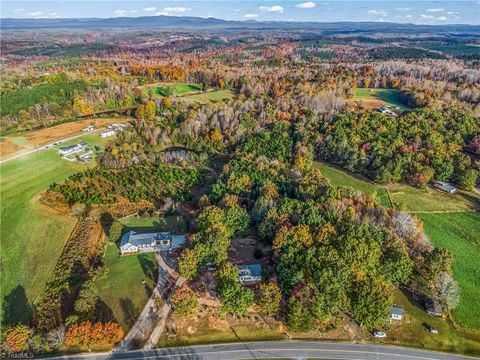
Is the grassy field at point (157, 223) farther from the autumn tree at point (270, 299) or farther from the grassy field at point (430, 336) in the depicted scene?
the grassy field at point (430, 336)

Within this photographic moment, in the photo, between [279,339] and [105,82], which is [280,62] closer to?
[105,82]

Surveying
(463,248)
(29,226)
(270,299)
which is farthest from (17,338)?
(463,248)

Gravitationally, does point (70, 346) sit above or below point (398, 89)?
below

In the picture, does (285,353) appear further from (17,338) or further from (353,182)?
(353,182)

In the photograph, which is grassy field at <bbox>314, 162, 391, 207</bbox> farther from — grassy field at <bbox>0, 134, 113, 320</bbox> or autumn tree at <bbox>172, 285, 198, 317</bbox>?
grassy field at <bbox>0, 134, 113, 320</bbox>

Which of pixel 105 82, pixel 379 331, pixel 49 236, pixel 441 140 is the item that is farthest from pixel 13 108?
pixel 441 140

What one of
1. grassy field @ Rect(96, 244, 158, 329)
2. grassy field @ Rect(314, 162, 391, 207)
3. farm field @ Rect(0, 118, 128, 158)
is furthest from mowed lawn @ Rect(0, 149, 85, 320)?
grassy field @ Rect(314, 162, 391, 207)
